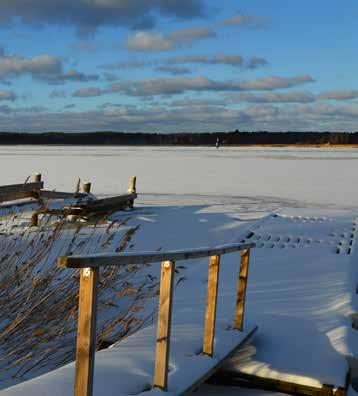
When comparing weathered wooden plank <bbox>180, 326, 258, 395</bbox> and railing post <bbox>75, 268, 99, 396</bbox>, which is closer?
railing post <bbox>75, 268, 99, 396</bbox>

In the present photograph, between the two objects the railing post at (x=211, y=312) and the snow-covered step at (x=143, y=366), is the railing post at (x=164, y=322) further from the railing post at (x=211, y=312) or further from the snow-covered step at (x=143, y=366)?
the railing post at (x=211, y=312)

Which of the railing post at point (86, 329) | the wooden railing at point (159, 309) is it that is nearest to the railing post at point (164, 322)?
the wooden railing at point (159, 309)

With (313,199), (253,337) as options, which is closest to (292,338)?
(253,337)

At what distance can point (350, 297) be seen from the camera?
6.84 meters

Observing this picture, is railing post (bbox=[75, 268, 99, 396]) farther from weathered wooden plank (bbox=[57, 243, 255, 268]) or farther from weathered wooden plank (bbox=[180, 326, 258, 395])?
weathered wooden plank (bbox=[180, 326, 258, 395])

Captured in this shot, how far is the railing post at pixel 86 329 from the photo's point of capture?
2604 mm

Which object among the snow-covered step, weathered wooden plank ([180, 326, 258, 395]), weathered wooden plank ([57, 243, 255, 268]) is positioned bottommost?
weathered wooden plank ([180, 326, 258, 395])

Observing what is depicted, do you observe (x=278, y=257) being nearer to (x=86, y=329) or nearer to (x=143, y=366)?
(x=143, y=366)

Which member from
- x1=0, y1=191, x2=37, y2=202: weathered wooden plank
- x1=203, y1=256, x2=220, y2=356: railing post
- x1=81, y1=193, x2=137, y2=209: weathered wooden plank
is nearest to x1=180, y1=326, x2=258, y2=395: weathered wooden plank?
x1=203, y1=256, x2=220, y2=356: railing post

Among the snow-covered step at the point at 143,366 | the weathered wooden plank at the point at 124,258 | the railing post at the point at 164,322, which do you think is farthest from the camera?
the railing post at the point at 164,322

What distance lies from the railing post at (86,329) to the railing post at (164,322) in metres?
0.71

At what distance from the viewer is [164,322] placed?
3.38 meters

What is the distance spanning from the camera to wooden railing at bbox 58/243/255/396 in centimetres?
260

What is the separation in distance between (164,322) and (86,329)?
0.81m
